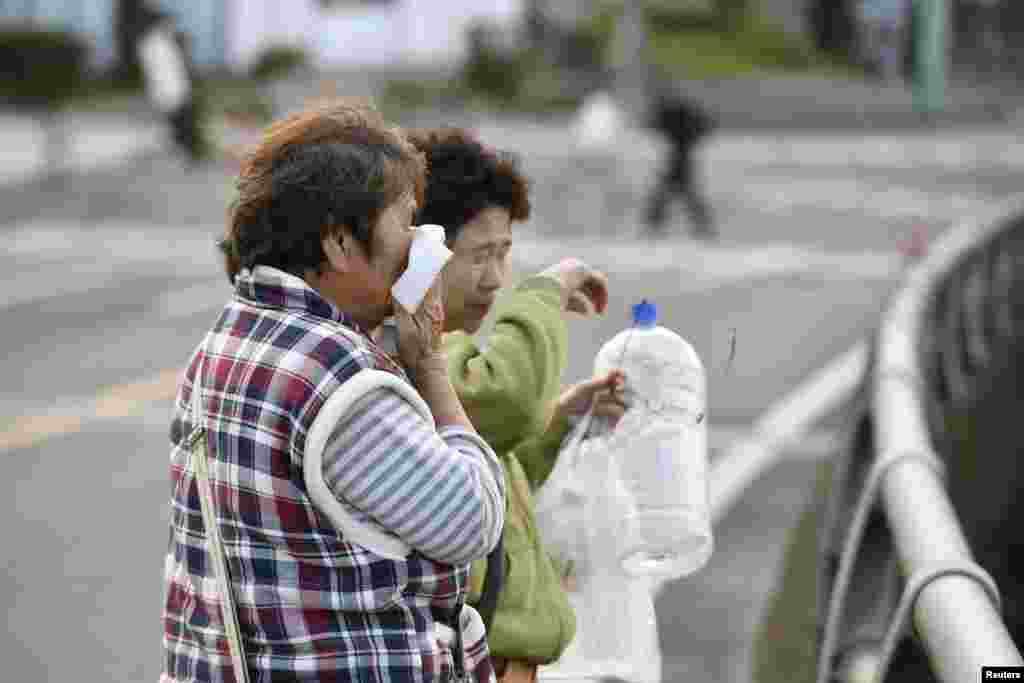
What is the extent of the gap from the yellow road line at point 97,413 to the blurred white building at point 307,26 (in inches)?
1411

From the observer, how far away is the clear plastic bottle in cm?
357

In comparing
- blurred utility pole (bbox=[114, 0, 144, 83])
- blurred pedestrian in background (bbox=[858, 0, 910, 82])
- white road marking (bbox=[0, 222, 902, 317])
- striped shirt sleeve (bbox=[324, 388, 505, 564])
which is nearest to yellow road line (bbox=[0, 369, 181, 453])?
white road marking (bbox=[0, 222, 902, 317])

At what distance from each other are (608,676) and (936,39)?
56446 millimetres

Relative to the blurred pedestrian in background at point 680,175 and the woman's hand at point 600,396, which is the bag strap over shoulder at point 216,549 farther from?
the blurred pedestrian in background at point 680,175

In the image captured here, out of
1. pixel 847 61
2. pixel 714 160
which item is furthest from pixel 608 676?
pixel 847 61

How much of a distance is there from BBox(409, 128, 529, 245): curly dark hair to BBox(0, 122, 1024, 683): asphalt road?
1.70ft

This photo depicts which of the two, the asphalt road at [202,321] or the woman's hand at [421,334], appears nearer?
the woman's hand at [421,334]

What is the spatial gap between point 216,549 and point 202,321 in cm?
1422

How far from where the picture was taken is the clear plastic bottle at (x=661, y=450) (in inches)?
140

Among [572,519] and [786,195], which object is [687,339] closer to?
[572,519]

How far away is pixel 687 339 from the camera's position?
370 centimetres

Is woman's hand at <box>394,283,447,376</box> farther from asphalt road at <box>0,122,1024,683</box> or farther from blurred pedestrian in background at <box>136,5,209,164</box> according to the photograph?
blurred pedestrian in background at <box>136,5,209,164</box>

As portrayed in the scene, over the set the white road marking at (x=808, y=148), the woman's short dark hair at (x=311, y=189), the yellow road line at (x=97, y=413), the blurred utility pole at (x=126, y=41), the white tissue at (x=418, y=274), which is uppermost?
the woman's short dark hair at (x=311, y=189)

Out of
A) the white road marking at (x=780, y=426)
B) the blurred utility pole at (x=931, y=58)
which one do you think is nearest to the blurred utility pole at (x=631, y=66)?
the blurred utility pole at (x=931, y=58)
